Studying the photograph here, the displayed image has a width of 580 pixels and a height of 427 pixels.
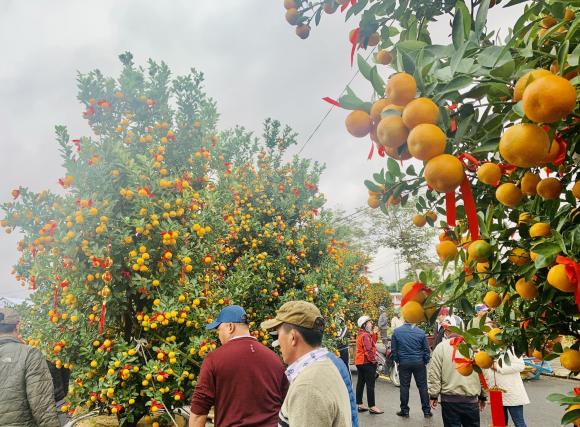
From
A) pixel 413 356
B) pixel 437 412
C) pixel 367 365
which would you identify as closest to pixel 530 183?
pixel 413 356

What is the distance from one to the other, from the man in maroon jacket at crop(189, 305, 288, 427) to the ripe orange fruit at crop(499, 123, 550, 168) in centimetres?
239

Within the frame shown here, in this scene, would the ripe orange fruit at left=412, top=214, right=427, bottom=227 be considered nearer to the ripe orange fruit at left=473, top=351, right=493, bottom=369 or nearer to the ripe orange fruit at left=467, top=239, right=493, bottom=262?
the ripe orange fruit at left=467, top=239, right=493, bottom=262

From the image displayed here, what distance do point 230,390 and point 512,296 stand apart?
1.94 m

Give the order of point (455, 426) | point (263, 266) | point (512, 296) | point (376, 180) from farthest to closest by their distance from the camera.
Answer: point (263, 266)
point (455, 426)
point (512, 296)
point (376, 180)

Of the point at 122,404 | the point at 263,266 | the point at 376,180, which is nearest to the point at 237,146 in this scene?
the point at 263,266

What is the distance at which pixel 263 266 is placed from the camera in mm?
6582

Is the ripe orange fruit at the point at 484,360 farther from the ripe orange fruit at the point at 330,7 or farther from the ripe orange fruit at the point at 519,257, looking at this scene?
the ripe orange fruit at the point at 330,7

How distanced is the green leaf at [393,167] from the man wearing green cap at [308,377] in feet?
3.60

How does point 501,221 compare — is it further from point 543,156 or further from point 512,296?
point 543,156

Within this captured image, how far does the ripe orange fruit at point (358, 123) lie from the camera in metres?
0.96

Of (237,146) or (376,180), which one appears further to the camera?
(237,146)

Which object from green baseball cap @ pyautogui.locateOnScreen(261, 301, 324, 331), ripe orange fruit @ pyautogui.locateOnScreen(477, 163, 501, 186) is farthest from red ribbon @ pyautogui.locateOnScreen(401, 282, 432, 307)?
green baseball cap @ pyautogui.locateOnScreen(261, 301, 324, 331)

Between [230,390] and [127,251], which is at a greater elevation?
[127,251]

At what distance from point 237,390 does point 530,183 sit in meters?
2.25
